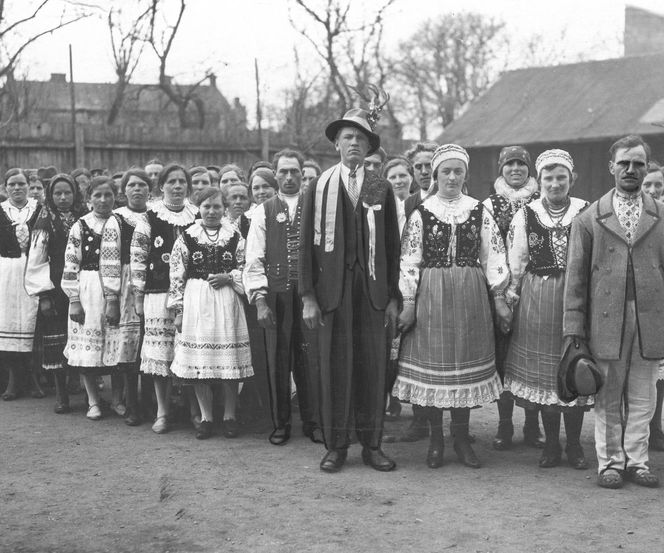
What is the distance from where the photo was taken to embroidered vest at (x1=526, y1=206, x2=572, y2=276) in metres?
5.25

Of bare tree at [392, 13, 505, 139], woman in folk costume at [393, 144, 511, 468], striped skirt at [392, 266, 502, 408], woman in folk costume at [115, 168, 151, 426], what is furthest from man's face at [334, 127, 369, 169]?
bare tree at [392, 13, 505, 139]

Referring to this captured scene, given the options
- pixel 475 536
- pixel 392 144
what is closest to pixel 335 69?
pixel 392 144

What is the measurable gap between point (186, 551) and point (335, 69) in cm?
1721

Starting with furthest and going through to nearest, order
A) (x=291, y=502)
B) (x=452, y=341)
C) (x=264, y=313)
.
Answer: (x=264, y=313), (x=452, y=341), (x=291, y=502)

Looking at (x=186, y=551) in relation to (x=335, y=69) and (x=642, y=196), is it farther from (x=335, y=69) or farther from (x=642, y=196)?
(x=335, y=69)

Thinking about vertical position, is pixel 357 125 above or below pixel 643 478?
above

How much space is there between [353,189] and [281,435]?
1.84m

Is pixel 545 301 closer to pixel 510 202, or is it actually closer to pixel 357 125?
pixel 510 202

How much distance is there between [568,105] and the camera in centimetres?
1966

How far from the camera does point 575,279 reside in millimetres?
4910

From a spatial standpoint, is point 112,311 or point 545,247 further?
point 112,311

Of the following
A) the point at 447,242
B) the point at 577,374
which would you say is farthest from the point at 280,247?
the point at 577,374

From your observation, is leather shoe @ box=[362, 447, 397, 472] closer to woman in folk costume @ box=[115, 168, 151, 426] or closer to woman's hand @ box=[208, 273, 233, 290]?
woman's hand @ box=[208, 273, 233, 290]

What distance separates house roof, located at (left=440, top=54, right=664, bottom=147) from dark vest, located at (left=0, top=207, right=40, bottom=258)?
12.7m
